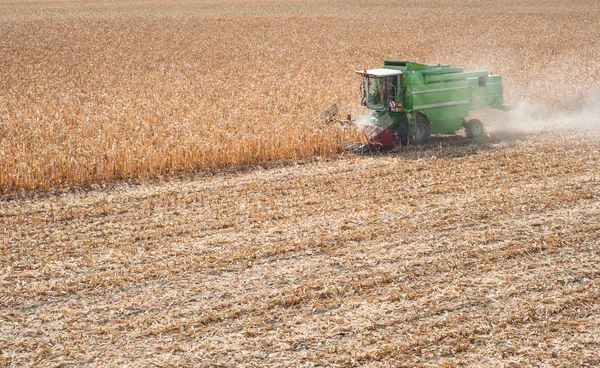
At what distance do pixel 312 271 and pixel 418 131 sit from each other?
5877 mm

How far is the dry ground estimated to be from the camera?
5215 millimetres

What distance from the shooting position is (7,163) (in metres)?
9.71

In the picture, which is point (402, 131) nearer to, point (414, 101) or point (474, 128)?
point (414, 101)

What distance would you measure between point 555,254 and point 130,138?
7.11 metres

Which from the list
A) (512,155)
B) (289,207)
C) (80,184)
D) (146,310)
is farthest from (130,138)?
(512,155)

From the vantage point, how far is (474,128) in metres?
12.4

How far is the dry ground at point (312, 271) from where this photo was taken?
5215 millimetres

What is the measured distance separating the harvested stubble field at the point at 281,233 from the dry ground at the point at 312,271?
2 centimetres

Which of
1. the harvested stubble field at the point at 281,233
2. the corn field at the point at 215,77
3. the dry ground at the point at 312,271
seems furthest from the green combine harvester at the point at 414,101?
the dry ground at the point at 312,271

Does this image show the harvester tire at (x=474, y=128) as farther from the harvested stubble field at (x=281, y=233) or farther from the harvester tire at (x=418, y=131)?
the harvester tire at (x=418, y=131)

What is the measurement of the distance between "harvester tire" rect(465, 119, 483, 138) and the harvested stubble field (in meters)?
0.26

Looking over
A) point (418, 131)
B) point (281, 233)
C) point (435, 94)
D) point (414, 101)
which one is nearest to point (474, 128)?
point (435, 94)

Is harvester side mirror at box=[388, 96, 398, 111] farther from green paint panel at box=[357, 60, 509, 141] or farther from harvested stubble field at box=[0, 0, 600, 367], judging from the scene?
harvested stubble field at box=[0, 0, 600, 367]

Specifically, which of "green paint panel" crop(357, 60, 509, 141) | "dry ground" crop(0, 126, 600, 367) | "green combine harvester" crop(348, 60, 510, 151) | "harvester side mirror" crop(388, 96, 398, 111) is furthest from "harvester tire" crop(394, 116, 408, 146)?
"dry ground" crop(0, 126, 600, 367)
